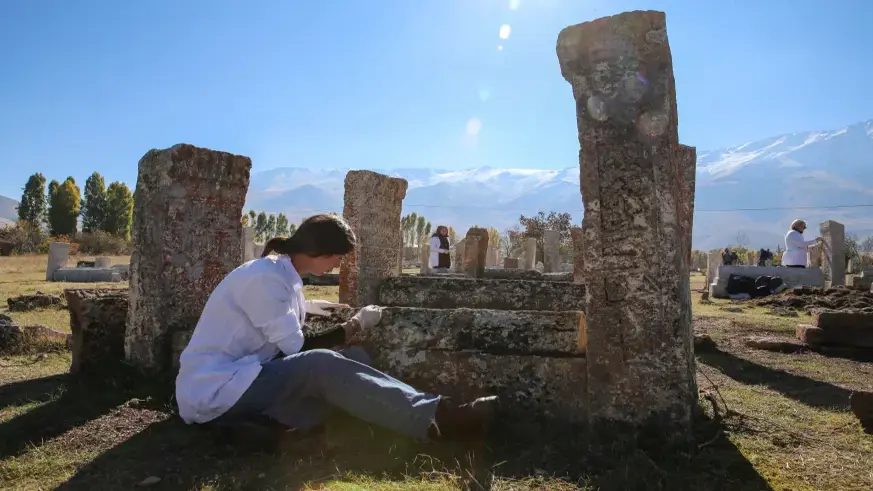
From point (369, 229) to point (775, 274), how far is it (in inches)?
433

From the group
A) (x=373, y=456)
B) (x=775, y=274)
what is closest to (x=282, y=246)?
(x=373, y=456)

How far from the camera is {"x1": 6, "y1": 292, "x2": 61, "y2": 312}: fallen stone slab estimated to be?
365 inches

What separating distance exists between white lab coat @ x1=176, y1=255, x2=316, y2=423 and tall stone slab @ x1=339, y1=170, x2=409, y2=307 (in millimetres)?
4221

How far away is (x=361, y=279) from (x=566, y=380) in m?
4.48

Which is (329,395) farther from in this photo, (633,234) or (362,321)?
(633,234)

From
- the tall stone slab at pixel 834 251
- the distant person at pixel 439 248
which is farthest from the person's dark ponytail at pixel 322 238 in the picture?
the tall stone slab at pixel 834 251

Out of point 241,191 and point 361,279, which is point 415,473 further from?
point 361,279

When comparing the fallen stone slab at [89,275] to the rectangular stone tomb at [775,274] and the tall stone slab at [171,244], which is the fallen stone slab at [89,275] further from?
the rectangular stone tomb at [775,274]

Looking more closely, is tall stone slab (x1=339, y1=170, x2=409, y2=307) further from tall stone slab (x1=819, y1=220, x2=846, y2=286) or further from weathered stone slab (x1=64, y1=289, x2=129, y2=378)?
tall stone slab (x1=819, y1=220, x2=846, y2=286)

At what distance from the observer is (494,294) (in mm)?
6281

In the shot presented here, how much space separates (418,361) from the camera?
3941 mm

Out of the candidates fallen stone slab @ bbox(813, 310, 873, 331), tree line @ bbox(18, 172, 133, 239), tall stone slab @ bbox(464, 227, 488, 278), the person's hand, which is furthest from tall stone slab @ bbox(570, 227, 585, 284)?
tree line @ bbox(18, 172, 133, 239)

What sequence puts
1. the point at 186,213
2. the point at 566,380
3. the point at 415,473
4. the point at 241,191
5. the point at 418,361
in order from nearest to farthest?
1. the point at 415,473
2. the point at 566,380
3. the point at 418,361
4. the point at 186,213
5. the point at 241,191

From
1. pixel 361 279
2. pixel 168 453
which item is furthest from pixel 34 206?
pixel 168 453
